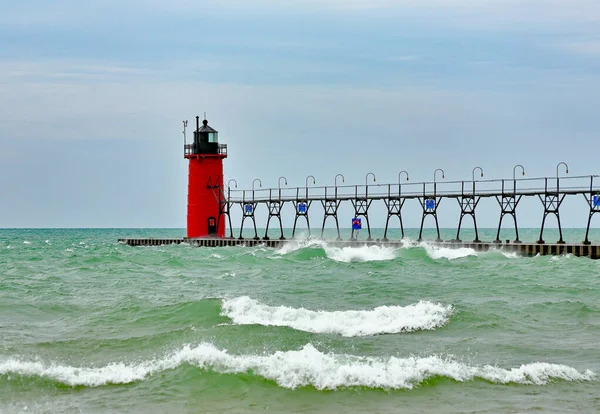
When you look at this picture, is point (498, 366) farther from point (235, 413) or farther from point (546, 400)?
point (235, 413)

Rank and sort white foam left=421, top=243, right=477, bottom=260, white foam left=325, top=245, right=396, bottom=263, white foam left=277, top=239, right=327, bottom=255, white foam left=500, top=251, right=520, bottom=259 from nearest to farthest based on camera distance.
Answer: white foam left=500, top=251, right=520, bottom=259 → white foam left=325, top=245, right=396, bottom=263 → white foam left=421, top=243, right=477, bottom=260 → white foam left=277, top=239, right=327, bottom=255

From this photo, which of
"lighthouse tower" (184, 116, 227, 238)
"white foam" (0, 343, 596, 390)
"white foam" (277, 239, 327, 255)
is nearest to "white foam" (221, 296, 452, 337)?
"white foam" (0, 343, 596, 390)

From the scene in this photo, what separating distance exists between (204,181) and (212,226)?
320 cm

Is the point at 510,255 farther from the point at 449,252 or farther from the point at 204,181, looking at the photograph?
the point at 204,181

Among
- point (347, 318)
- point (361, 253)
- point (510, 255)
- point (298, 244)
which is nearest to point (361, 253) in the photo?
point (361, 253)

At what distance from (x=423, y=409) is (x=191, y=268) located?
23.2 meters

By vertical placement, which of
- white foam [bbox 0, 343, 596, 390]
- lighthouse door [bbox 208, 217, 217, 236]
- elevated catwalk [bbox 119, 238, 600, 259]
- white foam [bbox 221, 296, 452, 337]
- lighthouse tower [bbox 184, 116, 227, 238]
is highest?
lighthouse tower [bbox 184, 116, 227, 238]

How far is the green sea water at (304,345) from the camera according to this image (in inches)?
461

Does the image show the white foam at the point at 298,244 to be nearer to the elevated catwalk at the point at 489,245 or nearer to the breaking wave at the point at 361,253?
the elevated catwalk at the point at 489,245

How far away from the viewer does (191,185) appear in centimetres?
5381

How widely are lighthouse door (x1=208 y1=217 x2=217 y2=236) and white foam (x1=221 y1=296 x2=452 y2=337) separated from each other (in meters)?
36.1

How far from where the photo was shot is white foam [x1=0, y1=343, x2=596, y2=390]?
12320 mm

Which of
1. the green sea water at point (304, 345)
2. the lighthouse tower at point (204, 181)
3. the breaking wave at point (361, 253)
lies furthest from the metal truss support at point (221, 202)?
the green sea water at point (304, 345)

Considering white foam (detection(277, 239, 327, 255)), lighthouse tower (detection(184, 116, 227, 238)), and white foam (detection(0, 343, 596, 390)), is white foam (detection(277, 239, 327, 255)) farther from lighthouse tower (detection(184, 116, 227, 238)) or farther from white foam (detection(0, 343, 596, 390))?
white foam (detection(0, 343, 596, 390))
